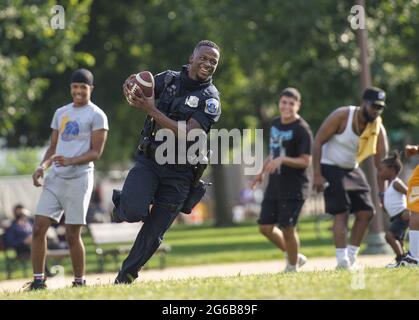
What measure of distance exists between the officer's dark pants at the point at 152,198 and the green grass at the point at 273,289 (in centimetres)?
65

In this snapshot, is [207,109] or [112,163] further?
[112,163]

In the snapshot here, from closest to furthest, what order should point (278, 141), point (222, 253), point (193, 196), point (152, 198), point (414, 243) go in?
point (152, 198), point (193, 196), point (414, 243), point (278, 141), point (222, 253)

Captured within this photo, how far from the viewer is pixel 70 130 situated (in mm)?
10578

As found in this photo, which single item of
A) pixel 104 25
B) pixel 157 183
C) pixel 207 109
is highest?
pixel 104 25

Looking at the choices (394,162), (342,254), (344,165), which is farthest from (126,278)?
(394,162)

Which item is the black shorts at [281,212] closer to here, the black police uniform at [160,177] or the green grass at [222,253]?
the black police uniform at [160,177]

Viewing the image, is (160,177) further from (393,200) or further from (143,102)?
(393,200)

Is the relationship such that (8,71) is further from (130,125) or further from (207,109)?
(130,125)

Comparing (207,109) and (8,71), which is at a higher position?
(8,71)

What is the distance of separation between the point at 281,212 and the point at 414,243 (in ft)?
7.10

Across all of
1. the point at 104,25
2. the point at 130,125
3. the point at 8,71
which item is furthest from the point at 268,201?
the point at 130,125

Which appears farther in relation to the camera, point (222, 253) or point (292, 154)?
point (222, 253)
